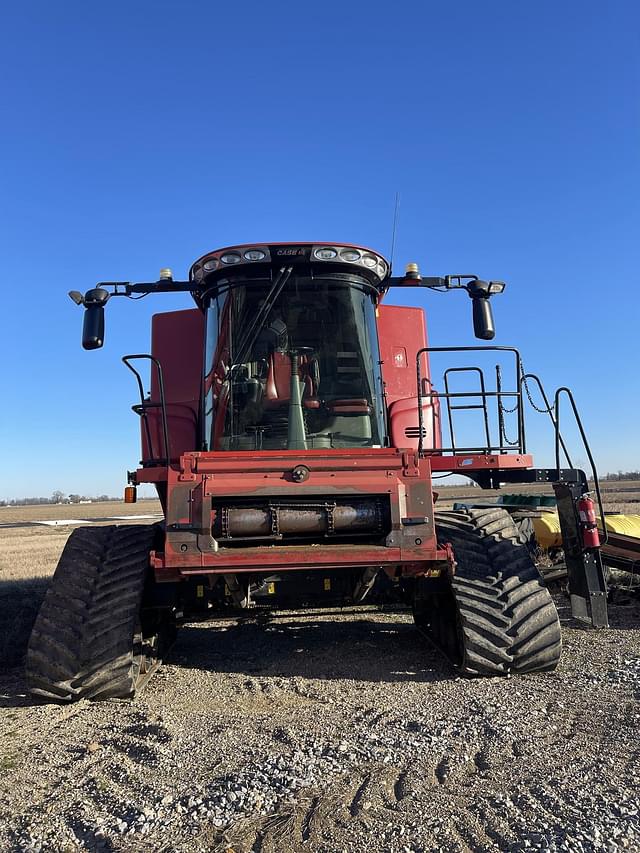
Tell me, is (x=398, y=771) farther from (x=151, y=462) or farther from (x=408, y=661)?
(x=151, y=462)

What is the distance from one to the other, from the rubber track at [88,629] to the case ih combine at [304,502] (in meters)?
0.01

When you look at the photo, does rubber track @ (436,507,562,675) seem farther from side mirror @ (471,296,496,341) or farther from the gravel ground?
side mirror @ (471,296,496,341)

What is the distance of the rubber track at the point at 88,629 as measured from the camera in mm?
4766

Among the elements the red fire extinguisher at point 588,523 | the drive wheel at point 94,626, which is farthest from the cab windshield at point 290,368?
the red fire extinguisher at point 588,523

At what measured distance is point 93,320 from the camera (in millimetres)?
5961

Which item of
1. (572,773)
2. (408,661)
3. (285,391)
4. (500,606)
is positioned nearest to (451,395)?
(285,391)

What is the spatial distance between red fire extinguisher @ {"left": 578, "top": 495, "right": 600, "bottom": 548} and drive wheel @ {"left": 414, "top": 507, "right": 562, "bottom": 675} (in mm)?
532

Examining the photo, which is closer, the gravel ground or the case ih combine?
the gravel ground

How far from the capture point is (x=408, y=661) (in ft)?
19.2

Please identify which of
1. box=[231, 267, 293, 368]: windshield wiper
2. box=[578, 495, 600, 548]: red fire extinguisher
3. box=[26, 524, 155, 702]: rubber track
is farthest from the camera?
box=[231, 267, 293, 368]: windshield wiper

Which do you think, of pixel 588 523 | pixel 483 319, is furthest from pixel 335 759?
pixel 483 319

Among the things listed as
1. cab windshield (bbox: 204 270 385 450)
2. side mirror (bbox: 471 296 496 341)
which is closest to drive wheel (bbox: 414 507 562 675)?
cab windshield (bbox: 204 270 385 450)

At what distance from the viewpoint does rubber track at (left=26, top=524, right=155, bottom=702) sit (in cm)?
477

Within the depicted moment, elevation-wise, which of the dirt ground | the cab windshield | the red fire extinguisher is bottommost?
the dirt ground
